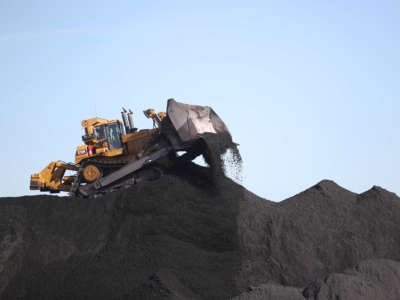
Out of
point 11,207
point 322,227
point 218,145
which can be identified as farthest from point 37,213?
point 322,227

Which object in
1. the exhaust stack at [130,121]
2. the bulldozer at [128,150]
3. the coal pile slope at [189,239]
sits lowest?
the coal pile slope at [189,239]

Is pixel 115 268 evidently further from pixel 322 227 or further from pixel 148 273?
pixel 322 227

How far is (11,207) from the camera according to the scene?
1270cm

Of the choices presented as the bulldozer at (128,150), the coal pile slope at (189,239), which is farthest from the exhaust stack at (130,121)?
the coal pile slope at (189,239)

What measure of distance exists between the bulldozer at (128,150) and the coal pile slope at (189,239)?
75 cm

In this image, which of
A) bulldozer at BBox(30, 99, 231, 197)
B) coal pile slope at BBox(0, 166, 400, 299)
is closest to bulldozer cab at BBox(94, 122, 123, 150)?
bulldozer at BBox(30, 99, 231, 197)

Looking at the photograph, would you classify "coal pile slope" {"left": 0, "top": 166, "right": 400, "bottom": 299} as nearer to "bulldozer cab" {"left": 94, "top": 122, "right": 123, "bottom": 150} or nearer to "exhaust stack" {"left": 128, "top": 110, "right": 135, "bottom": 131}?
"bulldozer cab" {"left": 94, "top": 122, "right": 123, "bottom": 150}

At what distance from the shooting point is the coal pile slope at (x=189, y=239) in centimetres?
1010

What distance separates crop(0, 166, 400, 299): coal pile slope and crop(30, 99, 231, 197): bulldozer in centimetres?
75

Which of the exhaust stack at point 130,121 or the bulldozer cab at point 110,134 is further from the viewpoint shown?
the exhaust stack at point 130,121

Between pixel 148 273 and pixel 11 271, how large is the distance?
314cm

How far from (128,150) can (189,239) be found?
11.8 ft

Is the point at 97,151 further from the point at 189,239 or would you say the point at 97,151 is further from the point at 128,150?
the point at 189,239

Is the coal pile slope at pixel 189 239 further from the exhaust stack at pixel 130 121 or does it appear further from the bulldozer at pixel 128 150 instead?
the exhaust stack at pixel 130 121
